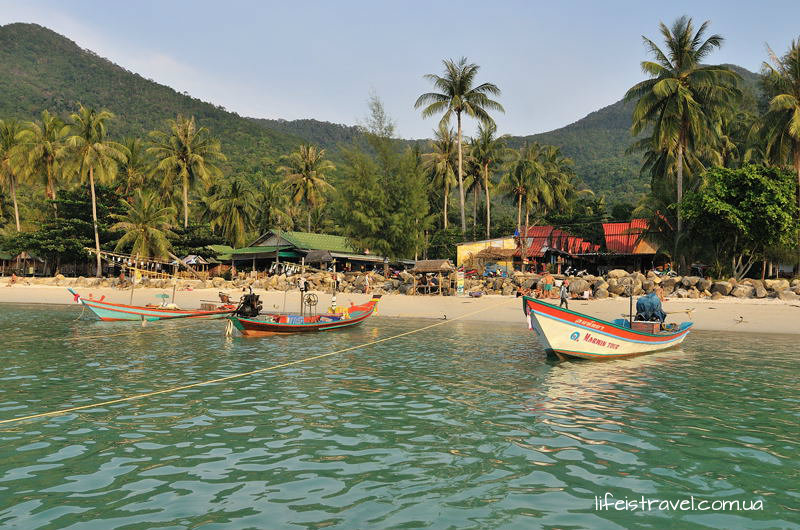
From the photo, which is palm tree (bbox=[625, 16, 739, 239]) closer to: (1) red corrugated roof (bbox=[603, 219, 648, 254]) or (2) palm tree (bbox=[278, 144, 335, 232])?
(1) red corrugated roof (bbox=[603, 219, 648, 254])

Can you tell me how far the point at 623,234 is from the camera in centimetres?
5225

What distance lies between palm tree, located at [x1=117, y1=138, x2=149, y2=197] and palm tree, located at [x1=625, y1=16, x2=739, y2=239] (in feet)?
183

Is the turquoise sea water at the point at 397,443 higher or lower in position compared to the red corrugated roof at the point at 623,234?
lower

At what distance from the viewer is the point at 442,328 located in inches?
1057

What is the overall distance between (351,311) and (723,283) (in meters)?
24.7

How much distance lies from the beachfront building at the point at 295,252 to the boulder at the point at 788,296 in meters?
35.5

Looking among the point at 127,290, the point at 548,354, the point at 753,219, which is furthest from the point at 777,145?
the point at 127,290

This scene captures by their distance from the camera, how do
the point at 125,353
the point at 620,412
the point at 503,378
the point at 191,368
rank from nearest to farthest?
the point at 620,412
the point at 503,378
the point at 191,368
the point at 125,353

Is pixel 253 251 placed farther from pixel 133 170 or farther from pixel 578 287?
pixel 578 287

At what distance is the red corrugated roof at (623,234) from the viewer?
167 feet

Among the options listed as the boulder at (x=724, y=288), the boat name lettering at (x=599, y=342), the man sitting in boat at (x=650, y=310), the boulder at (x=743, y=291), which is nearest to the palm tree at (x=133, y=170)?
the boulder at (x=724, y=288)

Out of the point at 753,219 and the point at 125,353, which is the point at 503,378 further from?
the point at 753,219

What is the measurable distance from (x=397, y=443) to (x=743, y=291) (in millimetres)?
32972

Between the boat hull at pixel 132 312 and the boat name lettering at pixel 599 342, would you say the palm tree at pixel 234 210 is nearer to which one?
the boat hull at pixel 132 312
